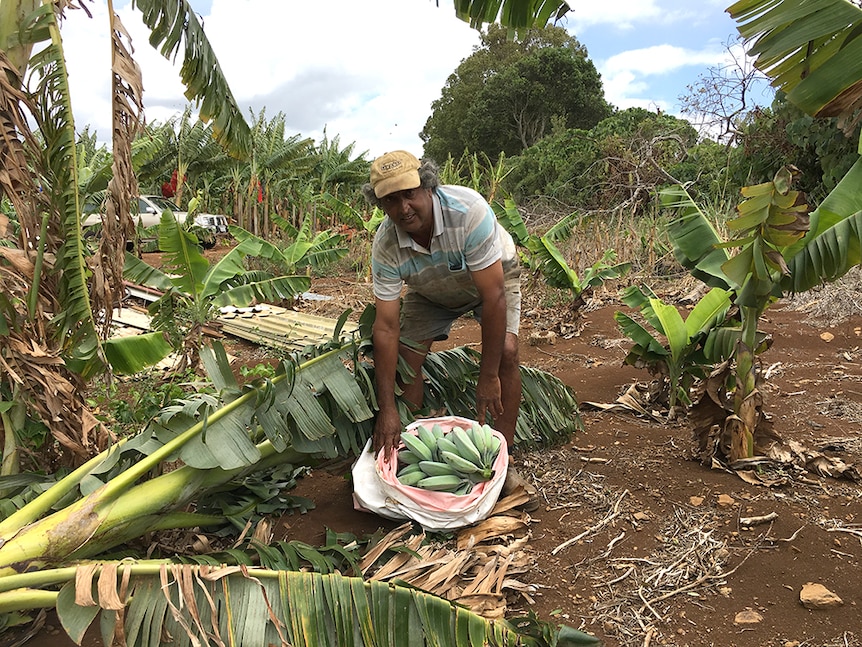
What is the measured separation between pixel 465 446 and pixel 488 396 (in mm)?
357

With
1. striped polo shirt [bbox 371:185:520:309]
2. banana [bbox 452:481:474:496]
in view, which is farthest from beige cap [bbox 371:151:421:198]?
banana [bbox 452:481:474:496]

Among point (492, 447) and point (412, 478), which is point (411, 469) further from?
point (492, 447)

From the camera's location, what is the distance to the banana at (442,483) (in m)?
2.92

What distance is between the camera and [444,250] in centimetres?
313

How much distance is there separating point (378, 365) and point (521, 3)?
2428 mm

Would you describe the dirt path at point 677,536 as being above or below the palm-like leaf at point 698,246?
below

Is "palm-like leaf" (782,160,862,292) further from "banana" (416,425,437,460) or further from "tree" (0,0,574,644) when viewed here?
"tree" (0,0,574,644)

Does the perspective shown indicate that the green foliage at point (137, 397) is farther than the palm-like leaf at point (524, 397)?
Yes

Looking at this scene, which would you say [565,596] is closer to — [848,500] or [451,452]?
[451,452]

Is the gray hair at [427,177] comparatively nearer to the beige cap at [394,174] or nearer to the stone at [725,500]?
the beige cap at [394,174]

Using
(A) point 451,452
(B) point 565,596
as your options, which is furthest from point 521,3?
(B) point 565,596

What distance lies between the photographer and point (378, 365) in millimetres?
3082

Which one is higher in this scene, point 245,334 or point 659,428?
point 245,334

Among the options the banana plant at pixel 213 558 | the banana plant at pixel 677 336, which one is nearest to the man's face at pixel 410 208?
the banana plant at pixel 213 558
